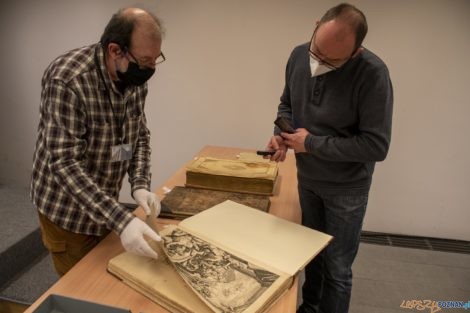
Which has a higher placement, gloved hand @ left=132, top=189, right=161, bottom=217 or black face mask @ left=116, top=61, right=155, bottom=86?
black face mask @ left=116, top=61, right=155, bottom=86

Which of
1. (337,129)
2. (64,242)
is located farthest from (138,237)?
(337,129)

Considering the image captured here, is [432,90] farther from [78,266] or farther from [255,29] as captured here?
[78,266]

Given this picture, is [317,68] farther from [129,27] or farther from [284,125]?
[129,27]

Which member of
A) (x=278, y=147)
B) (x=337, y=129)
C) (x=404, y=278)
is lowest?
(x=404, y=278)

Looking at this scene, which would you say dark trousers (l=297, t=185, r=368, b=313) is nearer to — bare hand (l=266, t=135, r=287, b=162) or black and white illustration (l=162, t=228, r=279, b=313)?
bare hand (l=266, t=135, r=287, b=162)

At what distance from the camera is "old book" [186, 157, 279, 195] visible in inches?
62.2

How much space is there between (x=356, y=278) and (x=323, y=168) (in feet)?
4.10

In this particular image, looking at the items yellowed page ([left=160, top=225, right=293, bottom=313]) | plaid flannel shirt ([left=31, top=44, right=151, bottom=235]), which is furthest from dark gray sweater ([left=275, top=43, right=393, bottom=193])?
plaid flannel shirt ([left=31, top=44, right=151, bottom=235])

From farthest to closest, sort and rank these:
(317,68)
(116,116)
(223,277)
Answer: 1. (317,68)
2. (116,116)
3. (223,277)

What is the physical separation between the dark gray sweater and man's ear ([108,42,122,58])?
67 centimetres

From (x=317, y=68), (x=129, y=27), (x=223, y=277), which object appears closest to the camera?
(x=223, y=277)

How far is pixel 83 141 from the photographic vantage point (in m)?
1.12

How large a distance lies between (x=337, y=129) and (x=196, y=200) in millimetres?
607

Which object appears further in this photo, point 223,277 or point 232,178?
point 232,178
